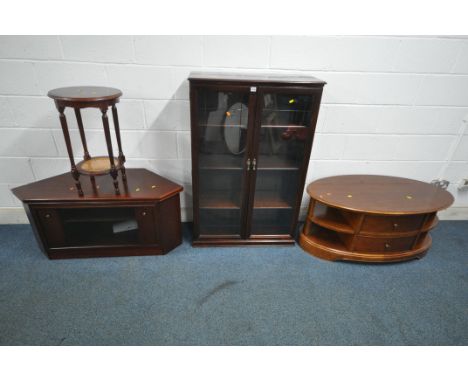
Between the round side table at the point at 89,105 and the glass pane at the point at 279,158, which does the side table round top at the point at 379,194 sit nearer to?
the glass pane at the point at 279,158

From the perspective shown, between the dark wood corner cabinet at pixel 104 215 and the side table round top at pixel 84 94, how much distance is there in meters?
0.68

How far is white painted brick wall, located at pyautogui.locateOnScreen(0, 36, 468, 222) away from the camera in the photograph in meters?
1.97

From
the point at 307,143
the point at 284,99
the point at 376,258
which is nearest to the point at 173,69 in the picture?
the point at 284,99

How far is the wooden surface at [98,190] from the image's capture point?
1.90m

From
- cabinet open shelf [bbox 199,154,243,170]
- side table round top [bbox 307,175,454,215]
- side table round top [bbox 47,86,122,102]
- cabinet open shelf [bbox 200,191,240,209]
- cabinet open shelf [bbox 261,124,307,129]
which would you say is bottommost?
cabinet open shelf [bbox 200,191,240,209]

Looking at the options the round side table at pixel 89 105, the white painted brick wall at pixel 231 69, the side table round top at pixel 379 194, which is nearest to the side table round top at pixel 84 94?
the round side table at pixel 89 105

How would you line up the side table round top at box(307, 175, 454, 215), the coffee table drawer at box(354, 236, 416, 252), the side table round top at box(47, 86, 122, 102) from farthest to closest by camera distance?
the coffee table drawer at box(354, 236, 416, 252), the side table round top at box(307, 175, 454, 215), the side table round top at box(47, 86, 122, 102)

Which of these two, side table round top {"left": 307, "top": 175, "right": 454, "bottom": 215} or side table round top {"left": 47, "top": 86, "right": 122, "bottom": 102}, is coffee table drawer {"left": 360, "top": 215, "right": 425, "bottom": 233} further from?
side table round top {"left": 47, "top": 86, "right": 122, "bottom": 102}

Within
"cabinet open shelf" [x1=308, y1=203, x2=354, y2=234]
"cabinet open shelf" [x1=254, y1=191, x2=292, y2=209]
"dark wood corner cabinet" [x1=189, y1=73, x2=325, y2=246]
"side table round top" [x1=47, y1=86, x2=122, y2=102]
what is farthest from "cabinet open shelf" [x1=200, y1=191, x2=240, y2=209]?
"side table round top" [x1=47, y1=86, x2=122, y2=102]

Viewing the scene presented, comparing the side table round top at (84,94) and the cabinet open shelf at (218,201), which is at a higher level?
the side table round top at (84,94)

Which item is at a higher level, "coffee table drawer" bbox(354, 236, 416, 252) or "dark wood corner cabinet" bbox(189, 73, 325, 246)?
"dark wood corner cabinet" bbox(189, 73, 325, 246)

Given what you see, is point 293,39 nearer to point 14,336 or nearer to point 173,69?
point 173,69

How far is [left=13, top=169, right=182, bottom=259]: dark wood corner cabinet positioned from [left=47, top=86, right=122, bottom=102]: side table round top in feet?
2.22

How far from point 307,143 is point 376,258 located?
3.66 ft
